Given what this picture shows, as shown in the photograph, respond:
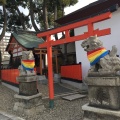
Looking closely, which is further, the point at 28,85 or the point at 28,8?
the point at 28,8

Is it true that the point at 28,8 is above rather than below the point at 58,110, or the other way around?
above

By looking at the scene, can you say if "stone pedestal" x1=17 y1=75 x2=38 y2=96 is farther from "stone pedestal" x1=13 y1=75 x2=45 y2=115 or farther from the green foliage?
the green foliage

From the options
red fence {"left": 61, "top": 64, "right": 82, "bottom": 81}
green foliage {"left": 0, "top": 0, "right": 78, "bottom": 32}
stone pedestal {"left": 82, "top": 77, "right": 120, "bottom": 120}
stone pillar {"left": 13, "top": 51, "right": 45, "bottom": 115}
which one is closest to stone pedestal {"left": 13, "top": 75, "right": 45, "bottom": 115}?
stone pillar {"left": 13, "top": 51, "right": 45, "bottom": 115}

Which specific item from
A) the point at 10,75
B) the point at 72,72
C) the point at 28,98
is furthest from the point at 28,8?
the point at 28,98

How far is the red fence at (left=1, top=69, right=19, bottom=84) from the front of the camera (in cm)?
1076

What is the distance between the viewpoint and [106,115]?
420 centimetres

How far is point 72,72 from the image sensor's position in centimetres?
1154

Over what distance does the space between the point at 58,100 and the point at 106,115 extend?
4.27 meters

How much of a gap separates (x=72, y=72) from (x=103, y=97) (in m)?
7.16

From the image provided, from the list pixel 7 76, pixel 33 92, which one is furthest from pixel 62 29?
pixel 7 76

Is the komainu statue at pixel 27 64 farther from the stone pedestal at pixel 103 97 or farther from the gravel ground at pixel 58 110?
the stone pedestal at pixel 103 97

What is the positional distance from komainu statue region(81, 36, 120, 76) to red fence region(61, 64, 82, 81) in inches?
245

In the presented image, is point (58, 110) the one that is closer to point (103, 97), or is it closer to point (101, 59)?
point (103, 97)

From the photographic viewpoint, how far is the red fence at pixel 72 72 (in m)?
10.9
